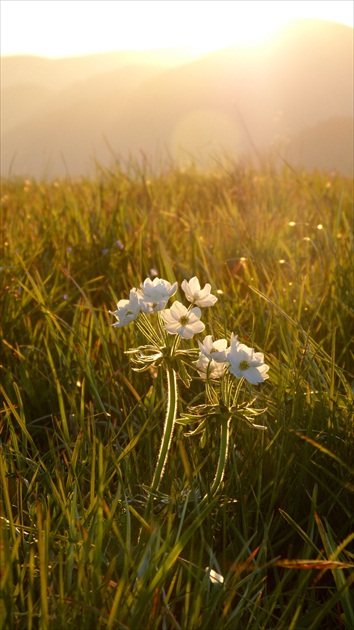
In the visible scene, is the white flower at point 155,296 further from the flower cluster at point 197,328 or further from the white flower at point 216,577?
the white flower at point 216,577

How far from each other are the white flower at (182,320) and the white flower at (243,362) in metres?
0.08

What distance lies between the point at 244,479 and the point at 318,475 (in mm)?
169

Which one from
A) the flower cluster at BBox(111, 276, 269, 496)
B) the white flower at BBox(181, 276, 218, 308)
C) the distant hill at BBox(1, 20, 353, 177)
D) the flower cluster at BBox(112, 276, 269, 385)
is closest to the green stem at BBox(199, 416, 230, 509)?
the flower cluster at BBox(111, 276, 269, 496)

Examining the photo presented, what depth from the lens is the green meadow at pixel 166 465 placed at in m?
1.09

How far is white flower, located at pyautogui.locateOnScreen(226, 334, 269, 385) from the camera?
4.01ft

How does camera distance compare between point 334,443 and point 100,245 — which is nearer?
point 334,443

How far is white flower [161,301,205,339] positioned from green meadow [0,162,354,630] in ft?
0.43

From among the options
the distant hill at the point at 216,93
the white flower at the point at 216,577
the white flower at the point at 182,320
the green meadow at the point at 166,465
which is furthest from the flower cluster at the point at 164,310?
the distant hill at the point at 216,93

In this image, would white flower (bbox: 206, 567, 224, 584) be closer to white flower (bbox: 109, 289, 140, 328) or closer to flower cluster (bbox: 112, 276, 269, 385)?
flower cluster (bbox: 112, 276, 269, 385)

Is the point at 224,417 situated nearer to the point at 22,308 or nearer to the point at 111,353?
the point at 111,353

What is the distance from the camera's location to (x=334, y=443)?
60.3 inches

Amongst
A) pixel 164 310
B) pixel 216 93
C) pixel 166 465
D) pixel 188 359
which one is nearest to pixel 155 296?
pixel 164 310

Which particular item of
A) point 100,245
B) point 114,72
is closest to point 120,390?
point 100,245

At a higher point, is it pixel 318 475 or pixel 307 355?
pixel 307 355
